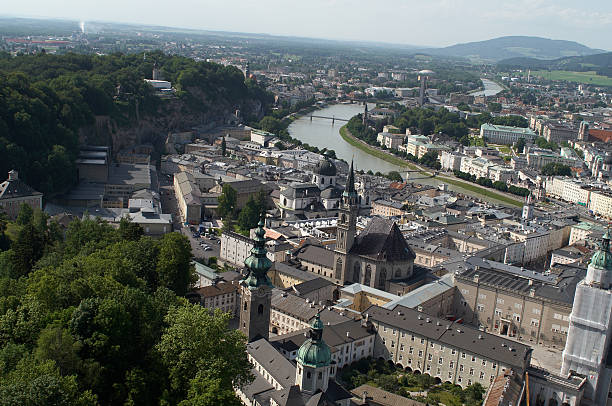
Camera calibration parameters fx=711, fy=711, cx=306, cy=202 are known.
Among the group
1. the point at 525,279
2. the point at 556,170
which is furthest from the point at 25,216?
the point at 556,170

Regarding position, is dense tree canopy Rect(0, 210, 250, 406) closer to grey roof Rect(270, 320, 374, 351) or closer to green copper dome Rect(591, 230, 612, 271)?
grey roof Rect(270, 320, 374, 351)

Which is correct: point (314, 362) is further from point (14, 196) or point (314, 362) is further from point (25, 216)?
point (14, 196)

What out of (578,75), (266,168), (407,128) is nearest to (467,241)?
(266,168)

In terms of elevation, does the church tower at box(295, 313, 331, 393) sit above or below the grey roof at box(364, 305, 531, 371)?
above

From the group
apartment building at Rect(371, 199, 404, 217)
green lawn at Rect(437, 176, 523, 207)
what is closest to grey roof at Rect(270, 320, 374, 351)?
apartment building at Rect(371, 199, 404, 217)

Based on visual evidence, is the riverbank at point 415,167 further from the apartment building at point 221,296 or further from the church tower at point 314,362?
the church tower at point 314,362
